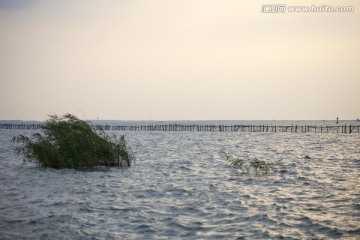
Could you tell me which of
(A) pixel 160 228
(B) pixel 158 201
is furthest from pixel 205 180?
(A) pixel 160 228

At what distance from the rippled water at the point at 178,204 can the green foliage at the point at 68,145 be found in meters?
1.40

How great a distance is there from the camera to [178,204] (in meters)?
20.8

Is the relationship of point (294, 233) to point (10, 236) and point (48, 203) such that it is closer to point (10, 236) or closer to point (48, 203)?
point (10, 236)

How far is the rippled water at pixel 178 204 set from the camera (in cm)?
1606

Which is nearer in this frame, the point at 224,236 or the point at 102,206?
the point at 224,236

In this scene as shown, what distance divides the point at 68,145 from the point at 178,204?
14632mm

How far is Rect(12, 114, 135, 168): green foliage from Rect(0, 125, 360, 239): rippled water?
1397 mm

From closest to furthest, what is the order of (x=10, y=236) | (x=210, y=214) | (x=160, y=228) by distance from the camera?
(x=10, y=236) → (x=160, y=228) → (x=210, y=214)

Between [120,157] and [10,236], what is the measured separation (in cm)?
2116

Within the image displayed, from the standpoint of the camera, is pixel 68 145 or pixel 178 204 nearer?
pixel 178 204

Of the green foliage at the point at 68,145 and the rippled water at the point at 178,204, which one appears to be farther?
the green foliage at the point at 68,145

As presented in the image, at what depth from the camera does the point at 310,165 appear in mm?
37750

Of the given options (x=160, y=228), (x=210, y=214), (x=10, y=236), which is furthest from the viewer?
(x=210, y=214)

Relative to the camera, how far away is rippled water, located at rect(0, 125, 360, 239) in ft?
52.7
